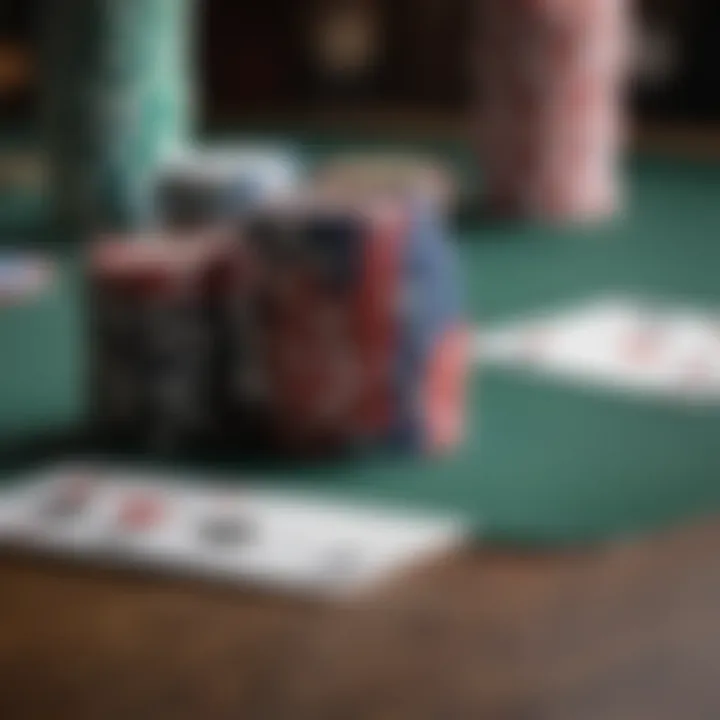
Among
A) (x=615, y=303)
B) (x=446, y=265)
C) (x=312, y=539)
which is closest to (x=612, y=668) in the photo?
(x=312, y=539)

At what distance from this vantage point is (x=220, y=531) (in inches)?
39.9

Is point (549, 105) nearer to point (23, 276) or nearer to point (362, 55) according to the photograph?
point (23, 276)

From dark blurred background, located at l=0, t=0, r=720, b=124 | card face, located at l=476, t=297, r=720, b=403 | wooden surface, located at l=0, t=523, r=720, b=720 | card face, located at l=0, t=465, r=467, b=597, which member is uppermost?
wooden surface, located at l=0, t=523, r=720, b=720

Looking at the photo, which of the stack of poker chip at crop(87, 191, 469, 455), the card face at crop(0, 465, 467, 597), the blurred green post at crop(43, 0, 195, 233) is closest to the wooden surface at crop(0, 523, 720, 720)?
the card face at crop(0, 465, 467, 597)

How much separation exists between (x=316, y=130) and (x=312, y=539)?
1494 millimetres

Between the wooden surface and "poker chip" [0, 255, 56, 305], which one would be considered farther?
"poker chip" [0, 255, 56, 305]

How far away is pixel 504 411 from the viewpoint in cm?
125

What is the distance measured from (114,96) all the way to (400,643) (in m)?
0.99

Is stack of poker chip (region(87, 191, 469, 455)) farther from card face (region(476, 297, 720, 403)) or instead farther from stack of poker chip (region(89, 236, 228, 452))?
card face (region(476, 297, 720, 403))

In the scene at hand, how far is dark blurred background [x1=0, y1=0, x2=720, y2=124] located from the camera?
2717mm

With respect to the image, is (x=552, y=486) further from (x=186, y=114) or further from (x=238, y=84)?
(x=238, y=84)

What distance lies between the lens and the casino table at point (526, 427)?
3.49 ft

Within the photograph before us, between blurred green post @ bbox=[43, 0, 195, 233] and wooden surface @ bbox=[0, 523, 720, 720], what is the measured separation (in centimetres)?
84

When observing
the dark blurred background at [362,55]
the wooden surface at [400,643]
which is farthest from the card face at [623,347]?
the dark blurred background at [362,55]
